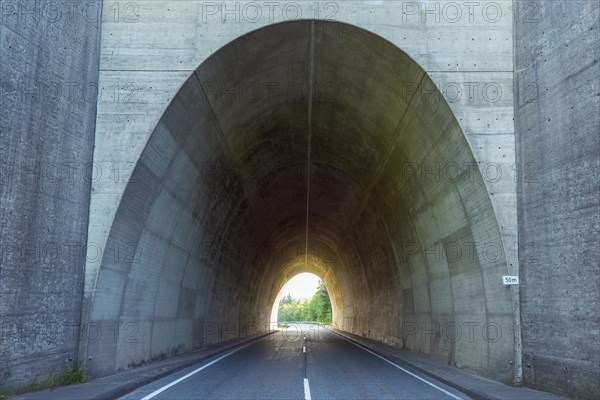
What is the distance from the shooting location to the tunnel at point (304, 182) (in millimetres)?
12086

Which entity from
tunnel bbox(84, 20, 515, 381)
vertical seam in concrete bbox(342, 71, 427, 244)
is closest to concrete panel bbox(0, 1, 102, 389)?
tunnel bbox(84, 20, 515, 381)

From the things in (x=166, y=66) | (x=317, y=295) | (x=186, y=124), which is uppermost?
(x=166, y=66)

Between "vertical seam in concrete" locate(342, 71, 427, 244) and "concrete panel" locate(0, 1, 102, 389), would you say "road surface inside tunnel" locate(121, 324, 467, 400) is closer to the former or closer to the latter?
"concrete panel" locate(0, 1, 102, 389)

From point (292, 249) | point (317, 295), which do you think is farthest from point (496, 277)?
point (317, 295)

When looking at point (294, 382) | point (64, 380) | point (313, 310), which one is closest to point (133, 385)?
point (64, 380)

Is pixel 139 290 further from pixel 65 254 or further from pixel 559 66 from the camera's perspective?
pixel 559 66

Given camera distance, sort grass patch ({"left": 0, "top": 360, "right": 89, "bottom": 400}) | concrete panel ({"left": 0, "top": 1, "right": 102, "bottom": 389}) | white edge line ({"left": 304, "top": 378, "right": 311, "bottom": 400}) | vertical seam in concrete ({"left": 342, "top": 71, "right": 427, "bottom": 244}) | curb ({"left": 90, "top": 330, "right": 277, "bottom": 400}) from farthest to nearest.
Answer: vertical seam in concrete ({"left": 342, "top": 71, "right": 427, "bottom": 244}) < white edge line ({"left": 304, "top": 378, "right": 311, "bottom": 400}) < grass patch ({"left": 0, "top": 360, "right": 89, "bottom": 400}) < curb ({"left": 90, "top": 330, "right": 277, "bottom": 400}) < concrete panel ({"left": 0, "top": 1, "right": 102, "bottom": 389})

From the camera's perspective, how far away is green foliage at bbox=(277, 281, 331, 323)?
9862 centimetres

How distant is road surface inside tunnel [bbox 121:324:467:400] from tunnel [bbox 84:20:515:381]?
154 cm

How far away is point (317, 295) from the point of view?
11000 cm

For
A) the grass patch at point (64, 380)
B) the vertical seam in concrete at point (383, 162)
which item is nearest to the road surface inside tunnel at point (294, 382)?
the grass patch at point (64, 380)

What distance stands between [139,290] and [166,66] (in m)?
5.55

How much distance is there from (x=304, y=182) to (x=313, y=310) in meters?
98.4

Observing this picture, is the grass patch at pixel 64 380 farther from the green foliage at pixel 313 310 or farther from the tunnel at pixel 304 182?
the green foliage at pixel 313 310
